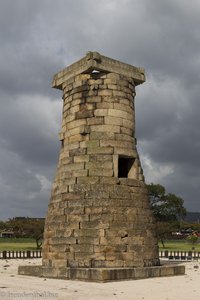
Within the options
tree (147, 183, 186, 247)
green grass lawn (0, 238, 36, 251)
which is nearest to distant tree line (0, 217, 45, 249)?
green grass lawn (0, 238, 36, 251)

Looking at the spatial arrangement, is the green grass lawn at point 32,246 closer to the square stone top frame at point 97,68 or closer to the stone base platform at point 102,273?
the stone base platform at point 102,273

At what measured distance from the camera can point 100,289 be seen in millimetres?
10148

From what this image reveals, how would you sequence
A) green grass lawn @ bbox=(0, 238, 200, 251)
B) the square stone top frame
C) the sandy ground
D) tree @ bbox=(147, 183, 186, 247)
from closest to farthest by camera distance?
the sandy ground, the square stone top frame, green grass lawn @ bbox=(0, 238, 200, 251), tree @ bbox=(147, 183, 186, 247)

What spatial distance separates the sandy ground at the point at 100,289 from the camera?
9.12 metres

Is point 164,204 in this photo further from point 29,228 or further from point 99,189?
point 99,189

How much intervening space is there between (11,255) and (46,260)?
12.9 metres

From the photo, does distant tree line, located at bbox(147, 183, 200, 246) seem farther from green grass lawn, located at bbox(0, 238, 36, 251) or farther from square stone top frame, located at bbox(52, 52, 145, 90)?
square stone top frame, located at bbox(52, 52, 145, 90)

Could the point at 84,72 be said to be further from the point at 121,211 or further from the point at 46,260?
the point at 46,260

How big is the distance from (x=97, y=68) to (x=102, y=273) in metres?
6.94

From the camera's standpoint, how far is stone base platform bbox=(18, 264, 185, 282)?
37.8 ft

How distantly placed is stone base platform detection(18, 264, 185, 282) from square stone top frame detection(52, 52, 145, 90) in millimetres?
6828

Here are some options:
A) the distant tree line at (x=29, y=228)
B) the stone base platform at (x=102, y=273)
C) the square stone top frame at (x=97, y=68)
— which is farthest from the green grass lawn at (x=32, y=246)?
the square stone top frame at (x=97, y=68)

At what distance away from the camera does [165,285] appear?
36.4 ft

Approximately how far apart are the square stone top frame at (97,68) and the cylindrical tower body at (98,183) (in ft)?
0.12
